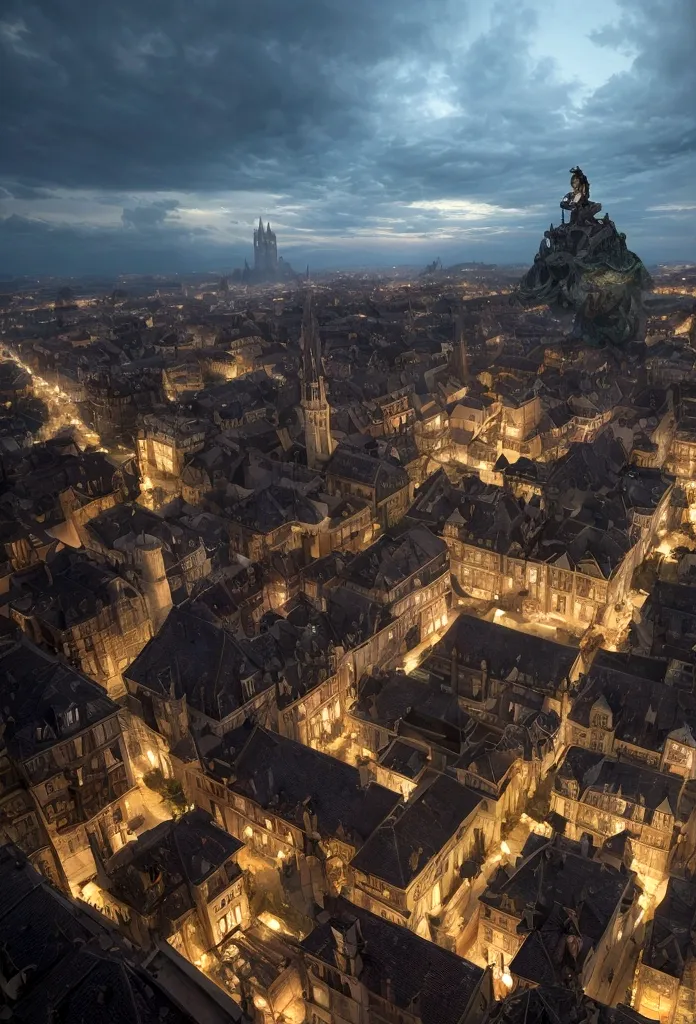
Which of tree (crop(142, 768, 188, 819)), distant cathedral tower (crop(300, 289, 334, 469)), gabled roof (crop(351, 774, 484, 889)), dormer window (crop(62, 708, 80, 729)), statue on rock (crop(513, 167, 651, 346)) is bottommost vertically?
tree (crop(142, 768, 188, 819))

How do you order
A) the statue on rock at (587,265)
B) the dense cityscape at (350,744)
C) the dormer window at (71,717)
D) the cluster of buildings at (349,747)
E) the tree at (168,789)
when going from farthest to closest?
the statue on rock at (587,265)
the tree at (168,789)
the dormer window at (71,717)
the dense cityscape at (350,744)
the cluster of buildings at (349,747)

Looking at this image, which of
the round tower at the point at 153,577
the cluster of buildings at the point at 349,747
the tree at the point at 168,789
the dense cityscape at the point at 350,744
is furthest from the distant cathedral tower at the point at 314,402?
the tree at the point at 168,789

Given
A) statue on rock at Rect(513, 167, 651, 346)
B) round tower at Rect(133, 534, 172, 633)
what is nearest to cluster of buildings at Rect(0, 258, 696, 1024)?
round tower at Rect(133, 534, 172, 633)

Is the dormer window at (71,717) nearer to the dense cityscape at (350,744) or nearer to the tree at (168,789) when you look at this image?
the dense cityscape at (350,744)

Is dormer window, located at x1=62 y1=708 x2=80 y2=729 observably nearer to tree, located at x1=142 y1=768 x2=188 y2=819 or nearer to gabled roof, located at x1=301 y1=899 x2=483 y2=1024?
tree, located at x1=142 y1=768 x2=188 y2=819

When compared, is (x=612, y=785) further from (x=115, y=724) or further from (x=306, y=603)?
(x=115, y=724)

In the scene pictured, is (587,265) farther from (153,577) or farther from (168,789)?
(168,789)

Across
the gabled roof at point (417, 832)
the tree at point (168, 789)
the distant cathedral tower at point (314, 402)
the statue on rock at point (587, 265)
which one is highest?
the statue on rock at point (587, 265)

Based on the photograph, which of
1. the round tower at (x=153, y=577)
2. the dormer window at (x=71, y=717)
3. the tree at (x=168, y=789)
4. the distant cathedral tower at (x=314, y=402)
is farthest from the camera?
the distant cathedral tower at (x=314, y=402)
